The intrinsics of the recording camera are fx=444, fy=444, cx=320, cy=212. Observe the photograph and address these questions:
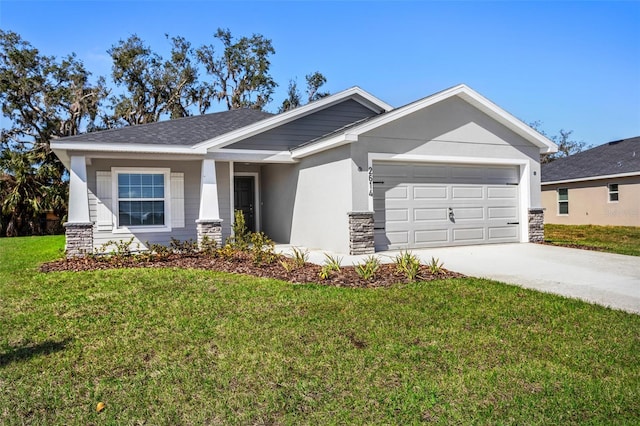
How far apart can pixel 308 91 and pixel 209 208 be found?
2378cm

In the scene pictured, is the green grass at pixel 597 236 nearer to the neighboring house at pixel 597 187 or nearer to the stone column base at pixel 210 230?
the neighboring house at pixel 597 187

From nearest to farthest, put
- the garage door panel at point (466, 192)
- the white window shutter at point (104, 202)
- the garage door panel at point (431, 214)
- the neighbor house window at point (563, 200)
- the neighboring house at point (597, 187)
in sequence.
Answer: the garage door panel at point (431, 214) → the garage door panel at point (466, 192) → the white window shutter at point (104, 202) → the neighboring house at point (597, 187) → the neighbor house window at point (563, 200)

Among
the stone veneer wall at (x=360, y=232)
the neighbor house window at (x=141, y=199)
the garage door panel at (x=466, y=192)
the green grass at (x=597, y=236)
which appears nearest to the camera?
the stone veneer wall at (x=360, y=232)

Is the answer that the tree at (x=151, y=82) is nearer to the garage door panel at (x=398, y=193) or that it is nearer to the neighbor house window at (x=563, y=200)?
the garage door panel at (x=398, y=193)

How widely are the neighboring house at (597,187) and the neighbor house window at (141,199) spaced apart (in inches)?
769

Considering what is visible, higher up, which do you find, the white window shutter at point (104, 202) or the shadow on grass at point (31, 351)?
the white window shutter at point (104, 202)

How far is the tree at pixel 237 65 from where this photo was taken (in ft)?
103

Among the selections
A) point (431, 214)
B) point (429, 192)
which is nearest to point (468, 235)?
point (431, 214)

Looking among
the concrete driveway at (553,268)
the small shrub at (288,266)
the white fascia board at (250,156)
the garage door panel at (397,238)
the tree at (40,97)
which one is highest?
the tree at (40,97)

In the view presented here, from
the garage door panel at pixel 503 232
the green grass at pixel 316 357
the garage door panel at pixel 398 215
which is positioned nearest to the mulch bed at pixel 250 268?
the green grass at pixel 316 357

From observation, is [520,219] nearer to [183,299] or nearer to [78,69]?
[183,299]

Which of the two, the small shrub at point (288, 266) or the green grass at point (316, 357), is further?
the small shrub at point (288, 266)

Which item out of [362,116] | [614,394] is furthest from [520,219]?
[614,394]

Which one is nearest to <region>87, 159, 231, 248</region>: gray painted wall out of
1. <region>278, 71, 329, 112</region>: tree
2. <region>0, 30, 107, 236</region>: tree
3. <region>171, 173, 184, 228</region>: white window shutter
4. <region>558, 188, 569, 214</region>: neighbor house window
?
<region>171, 173, 184, 228</region>: white window shutter
